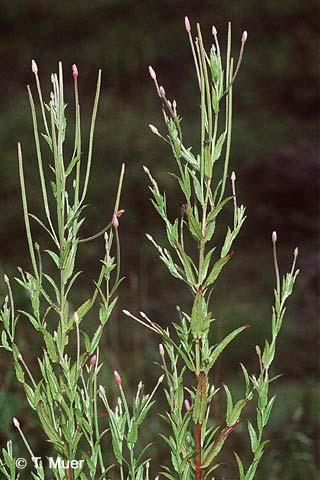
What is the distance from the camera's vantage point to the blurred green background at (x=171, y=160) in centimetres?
290

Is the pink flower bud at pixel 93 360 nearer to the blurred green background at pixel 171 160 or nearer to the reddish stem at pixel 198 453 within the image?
the reddish stem at pixel 198 453

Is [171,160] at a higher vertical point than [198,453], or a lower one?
higher

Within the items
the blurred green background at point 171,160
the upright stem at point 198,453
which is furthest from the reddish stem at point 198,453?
the blurred green background at point 171,160

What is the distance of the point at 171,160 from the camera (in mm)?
4289

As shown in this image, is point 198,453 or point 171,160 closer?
point 198,453

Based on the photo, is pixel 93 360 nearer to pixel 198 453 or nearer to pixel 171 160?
pixel 198 453

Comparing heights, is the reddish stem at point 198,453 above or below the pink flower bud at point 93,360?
below

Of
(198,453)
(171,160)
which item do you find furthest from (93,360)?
(171,160)

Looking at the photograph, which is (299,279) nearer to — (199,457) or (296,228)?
(296,228)

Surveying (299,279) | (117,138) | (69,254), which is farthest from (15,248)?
(69,254)

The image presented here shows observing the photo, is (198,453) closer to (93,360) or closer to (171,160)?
(93,360)

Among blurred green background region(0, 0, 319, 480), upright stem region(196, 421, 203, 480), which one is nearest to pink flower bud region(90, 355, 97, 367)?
upright stem region(196, 421, 203, 480)

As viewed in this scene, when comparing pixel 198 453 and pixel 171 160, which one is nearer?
pixel 198 453

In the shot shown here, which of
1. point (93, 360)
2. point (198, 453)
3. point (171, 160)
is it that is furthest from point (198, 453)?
point (171, 160)
